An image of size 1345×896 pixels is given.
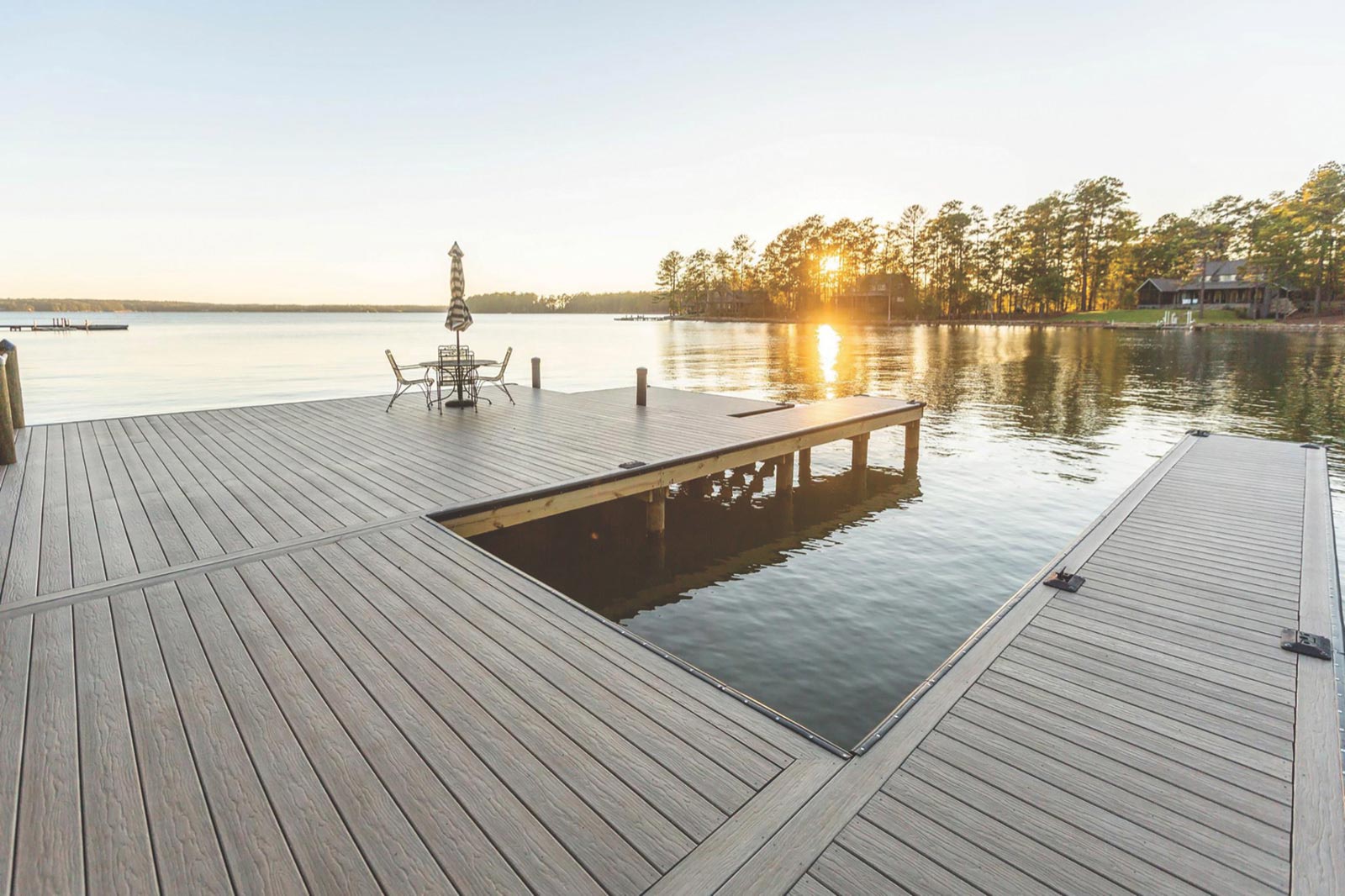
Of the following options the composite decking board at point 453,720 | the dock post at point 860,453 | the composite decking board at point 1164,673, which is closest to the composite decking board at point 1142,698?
the composite decking board at point 1164,673

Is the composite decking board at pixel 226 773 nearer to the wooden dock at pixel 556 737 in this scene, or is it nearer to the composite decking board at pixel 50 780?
the wooden dock at pixel 556 737

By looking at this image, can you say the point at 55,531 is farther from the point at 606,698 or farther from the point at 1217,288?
the point at 1217,288

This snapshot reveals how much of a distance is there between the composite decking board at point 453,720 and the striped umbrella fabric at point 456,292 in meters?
7.82

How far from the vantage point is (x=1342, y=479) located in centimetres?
1006

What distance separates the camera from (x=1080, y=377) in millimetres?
23188

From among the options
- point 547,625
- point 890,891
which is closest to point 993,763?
point 890,891

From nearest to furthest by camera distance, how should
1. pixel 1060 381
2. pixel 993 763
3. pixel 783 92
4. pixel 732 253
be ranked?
1. pixel 993 763
2. pixel 1060 381
3. pixel 783 92
4. pixel 732 253

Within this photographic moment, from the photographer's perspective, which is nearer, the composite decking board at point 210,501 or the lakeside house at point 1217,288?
the composite decking board at point 210,501

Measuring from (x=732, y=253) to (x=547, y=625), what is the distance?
111m

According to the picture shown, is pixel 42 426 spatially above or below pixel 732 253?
below

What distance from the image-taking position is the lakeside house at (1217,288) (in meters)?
54.1

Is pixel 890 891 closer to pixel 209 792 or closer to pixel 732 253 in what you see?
pixel 209 792

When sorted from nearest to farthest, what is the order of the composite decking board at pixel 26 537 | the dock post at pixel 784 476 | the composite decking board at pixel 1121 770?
the composite decking board at pixel 1121 770 < the composite decking board at pixel 26 537 < the dock post at pixel 784 476

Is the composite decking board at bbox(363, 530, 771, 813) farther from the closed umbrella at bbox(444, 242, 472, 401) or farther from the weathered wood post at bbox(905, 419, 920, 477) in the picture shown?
the weathered wood post at bbox(905, 419, 920, 477)
